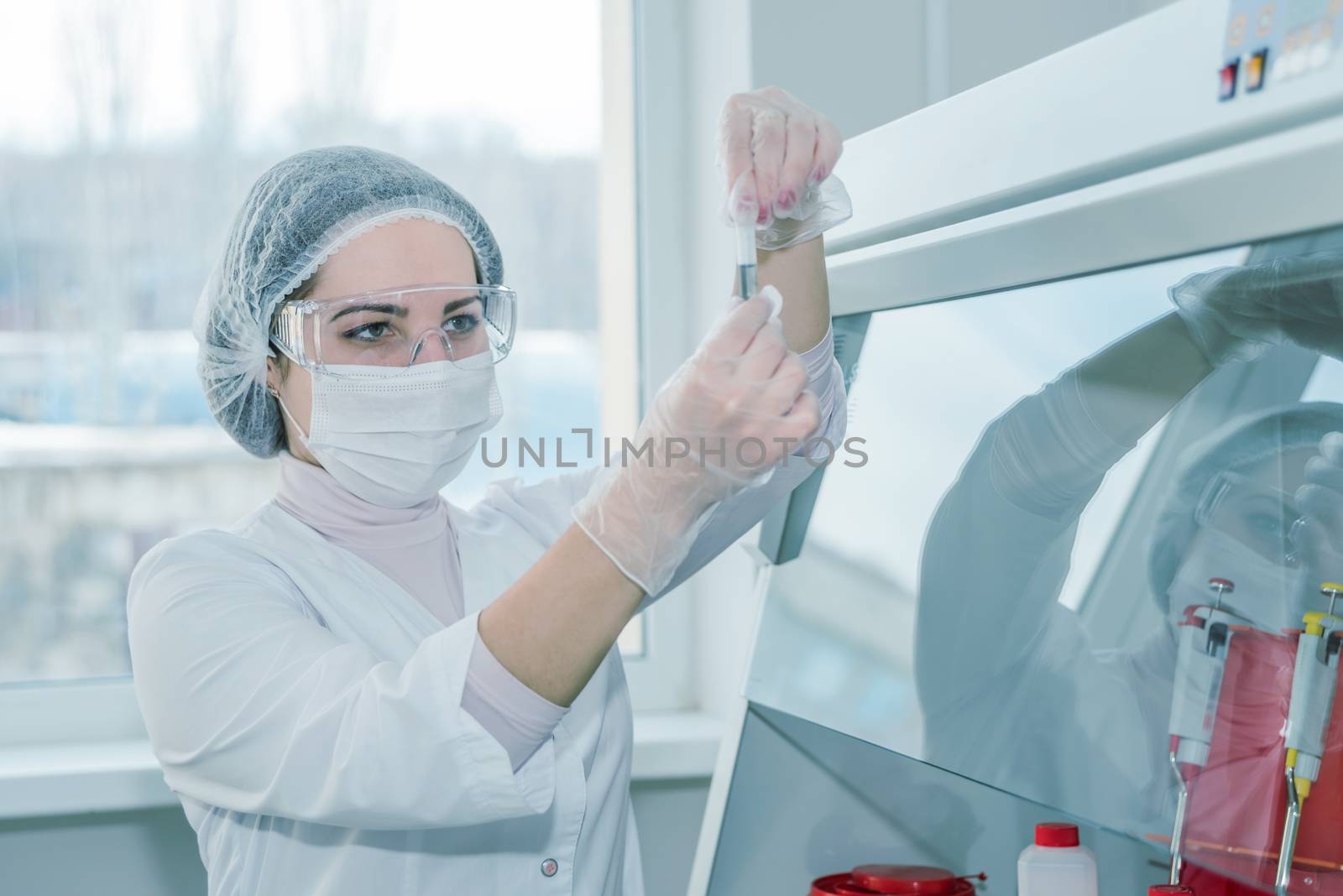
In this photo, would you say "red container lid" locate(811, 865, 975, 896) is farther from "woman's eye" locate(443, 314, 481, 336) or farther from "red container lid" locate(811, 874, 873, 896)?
"woman's eye" locate(443, 314, 481, 336)

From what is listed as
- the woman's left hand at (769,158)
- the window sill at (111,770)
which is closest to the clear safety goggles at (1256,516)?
the woman's left hand at (769,158)

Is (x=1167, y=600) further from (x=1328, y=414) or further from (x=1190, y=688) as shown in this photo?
(x=1328, y=414)

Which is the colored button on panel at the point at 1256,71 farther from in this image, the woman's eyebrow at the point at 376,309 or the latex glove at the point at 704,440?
the woman's eyebrow at the point at 376,309

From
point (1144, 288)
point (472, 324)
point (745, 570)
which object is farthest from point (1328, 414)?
point (745, 570)

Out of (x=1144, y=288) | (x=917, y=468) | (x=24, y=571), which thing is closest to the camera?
(x=1144, y=288)

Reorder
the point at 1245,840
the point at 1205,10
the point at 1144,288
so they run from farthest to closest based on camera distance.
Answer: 1. the point at 1245,840
2. the point at 1144,288
3. the point at 1205,10

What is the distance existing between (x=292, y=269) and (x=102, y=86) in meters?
0.79

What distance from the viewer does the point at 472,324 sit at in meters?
1.03

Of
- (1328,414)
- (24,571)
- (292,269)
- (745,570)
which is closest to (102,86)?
(24,571)

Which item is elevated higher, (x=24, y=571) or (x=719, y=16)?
(x=719, y=16)

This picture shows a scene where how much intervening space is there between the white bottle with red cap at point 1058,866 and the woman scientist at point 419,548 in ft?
1.14

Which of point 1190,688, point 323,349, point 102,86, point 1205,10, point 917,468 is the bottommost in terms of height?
point 1190,688

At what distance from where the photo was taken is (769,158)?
0.78 metres

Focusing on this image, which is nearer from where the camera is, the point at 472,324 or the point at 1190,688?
the point at 1190,688
